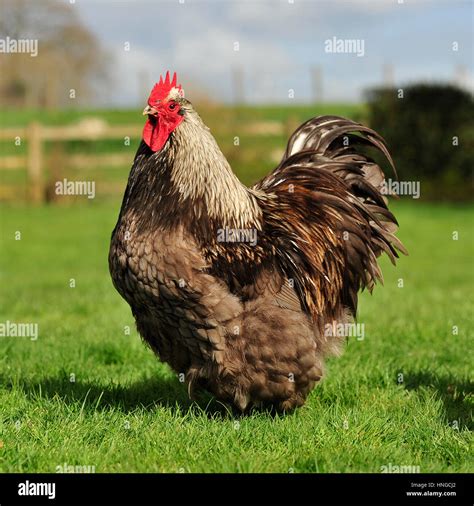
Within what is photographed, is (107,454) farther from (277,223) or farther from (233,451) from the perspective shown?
(277,223)

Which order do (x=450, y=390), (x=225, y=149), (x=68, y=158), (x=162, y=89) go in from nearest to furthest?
(x=162, y=89)
(x=450, y=390)
(x=225, y=149)
(x=68, y=158)

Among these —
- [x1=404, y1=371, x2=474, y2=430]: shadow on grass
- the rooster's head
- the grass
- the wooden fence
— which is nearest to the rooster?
the rooster's head

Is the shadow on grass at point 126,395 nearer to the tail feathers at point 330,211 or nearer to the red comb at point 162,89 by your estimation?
the tail feathers at point 330,211

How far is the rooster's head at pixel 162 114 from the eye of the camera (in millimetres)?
5016

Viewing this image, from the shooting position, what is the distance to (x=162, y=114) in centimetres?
500

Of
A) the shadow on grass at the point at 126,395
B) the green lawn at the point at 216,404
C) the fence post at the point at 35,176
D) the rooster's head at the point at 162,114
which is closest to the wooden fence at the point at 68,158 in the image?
the fence post at the point at 35,176

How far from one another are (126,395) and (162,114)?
2.40 metres

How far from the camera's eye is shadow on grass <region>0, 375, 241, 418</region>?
5.69 meters

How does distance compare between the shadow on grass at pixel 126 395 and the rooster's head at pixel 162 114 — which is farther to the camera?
the shadow on grass at pixel 126 395

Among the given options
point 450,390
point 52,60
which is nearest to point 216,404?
point 450,390

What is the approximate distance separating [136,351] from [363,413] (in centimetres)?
286

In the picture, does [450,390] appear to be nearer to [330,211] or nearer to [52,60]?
[330,211]

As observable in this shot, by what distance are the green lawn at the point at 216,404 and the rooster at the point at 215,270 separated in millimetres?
408
